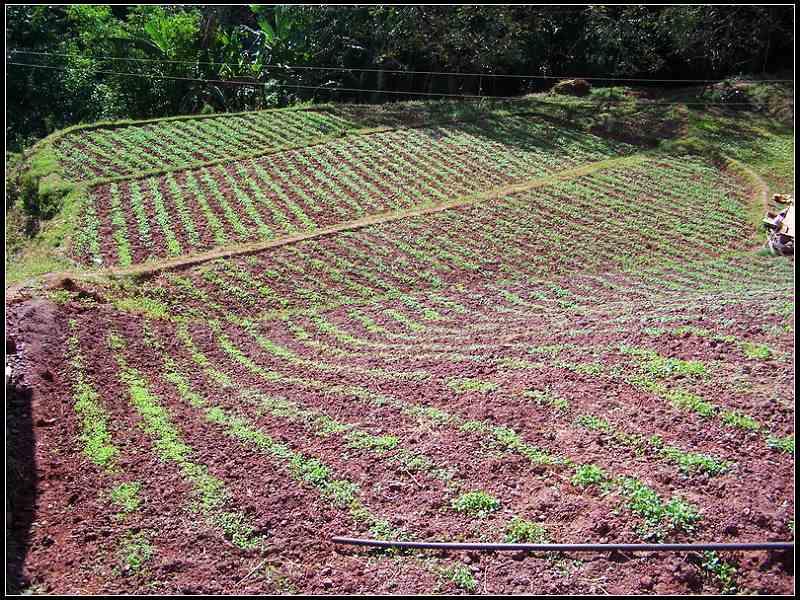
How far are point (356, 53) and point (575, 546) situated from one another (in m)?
22.9

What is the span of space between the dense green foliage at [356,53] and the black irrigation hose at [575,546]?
19.6 metres

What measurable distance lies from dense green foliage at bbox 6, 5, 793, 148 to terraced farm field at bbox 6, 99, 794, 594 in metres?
9.02

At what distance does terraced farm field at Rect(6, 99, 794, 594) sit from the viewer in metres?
5.45

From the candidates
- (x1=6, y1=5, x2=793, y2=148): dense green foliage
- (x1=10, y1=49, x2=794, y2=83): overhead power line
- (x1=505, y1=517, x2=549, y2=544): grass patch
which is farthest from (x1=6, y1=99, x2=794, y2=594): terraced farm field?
(x1=6, y1=5, x2=793, y2=148): dense green foliage

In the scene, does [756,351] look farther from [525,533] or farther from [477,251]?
[477,251]

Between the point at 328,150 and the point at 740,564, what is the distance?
1538cm

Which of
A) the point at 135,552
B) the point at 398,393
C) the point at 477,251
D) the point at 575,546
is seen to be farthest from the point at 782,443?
the point at 477,251

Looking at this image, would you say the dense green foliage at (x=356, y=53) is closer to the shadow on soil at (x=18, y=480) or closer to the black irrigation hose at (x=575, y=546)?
the shadow on soil at (x=18, y=480)

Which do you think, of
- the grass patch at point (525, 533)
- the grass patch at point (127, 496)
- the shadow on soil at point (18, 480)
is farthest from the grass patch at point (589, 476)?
the shadow on soil at point (18, 480)

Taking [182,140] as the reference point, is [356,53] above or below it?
above

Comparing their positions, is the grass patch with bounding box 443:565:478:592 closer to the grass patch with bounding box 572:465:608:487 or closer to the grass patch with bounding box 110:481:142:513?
the grass patch with bounding box 572:465:608:487

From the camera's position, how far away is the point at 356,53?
25.3 metres

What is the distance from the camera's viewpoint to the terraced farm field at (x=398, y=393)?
5.45m

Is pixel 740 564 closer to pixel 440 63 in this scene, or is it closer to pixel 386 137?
pixel 386 137
